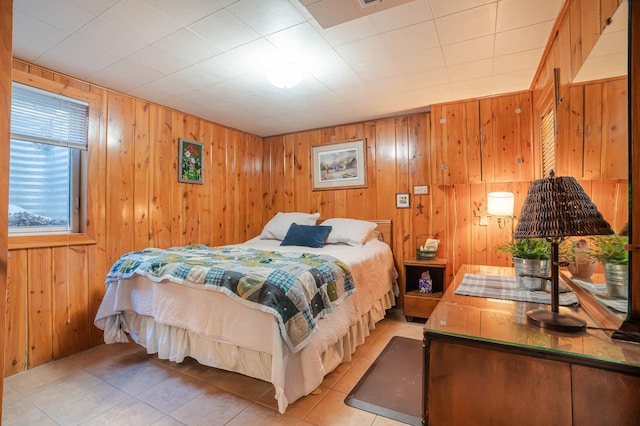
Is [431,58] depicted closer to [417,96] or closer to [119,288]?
[417,96]

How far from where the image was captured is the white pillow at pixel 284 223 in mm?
3818

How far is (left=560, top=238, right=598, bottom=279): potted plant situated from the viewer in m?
1.23

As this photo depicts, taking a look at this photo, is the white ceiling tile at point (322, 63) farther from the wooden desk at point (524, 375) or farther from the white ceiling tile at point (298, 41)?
the wooden desk at point (524, 375)

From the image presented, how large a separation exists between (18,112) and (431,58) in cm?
318

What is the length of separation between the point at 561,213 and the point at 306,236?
2625 millimetres

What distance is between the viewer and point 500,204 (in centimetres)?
291

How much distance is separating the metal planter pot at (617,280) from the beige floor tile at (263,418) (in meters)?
1.54

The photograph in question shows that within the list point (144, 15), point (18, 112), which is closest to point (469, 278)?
point (144, 15)

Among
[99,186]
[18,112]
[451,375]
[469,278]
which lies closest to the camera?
[451,375]

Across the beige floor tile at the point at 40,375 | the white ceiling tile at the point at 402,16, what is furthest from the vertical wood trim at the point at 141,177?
the white ceiling tile at the point at 402,16

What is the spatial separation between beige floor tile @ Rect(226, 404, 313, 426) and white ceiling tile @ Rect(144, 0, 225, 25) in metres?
2.34

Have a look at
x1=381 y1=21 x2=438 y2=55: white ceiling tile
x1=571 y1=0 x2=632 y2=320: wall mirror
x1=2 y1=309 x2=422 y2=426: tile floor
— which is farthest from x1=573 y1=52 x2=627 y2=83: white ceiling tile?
x1=2 y1=309 x2=422 y2=426: tile floor

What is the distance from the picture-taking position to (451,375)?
36.7 inches

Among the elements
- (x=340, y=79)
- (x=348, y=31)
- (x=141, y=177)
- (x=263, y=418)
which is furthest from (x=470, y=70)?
(x=141, y=177)
